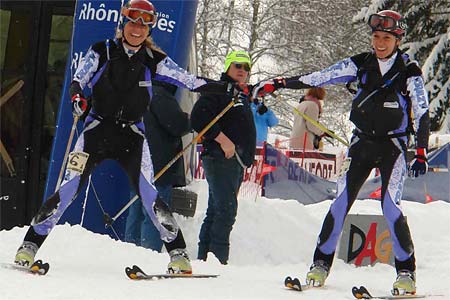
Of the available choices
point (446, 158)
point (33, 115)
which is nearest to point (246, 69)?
point (33, 115)

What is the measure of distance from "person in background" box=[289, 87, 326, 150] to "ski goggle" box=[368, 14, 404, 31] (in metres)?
5.37

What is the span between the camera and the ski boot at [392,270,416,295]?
5.54 m

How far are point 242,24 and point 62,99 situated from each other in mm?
21513

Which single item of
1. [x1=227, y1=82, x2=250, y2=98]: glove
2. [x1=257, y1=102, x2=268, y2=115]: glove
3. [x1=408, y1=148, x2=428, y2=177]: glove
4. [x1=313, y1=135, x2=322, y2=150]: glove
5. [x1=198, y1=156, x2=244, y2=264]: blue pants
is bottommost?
[x1=198, y1=156, x2=244, y2=264]: blue pants

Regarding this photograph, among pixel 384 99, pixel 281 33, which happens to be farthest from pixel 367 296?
pixel 281 33

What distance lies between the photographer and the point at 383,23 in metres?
5.82

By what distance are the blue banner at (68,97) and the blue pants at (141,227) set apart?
1.96 feet

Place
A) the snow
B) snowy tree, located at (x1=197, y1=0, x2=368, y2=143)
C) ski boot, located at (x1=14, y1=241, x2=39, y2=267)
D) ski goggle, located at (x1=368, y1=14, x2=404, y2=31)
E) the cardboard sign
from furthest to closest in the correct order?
snowy tree, located at (x1=197, y1=0, x2=368, y2=143) → the cardboard sign → ski goggle, located at (x1=368, y1=14, x2=404, y2=31) → ski boot, located at (x1=14, y1=241, x2=39, y2=267) → the snow

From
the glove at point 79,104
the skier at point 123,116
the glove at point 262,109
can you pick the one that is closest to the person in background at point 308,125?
the glove at point 262,109

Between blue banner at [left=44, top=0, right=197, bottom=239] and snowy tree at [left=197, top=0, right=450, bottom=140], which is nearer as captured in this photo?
blue banner at [left=44, top=0, right=197, bottom=239]

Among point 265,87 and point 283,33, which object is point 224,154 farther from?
point 283,33

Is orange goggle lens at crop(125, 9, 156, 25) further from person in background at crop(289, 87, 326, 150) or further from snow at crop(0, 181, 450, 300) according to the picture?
person in background at crop(289, 87, 326, 150)

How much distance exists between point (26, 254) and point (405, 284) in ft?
8.34

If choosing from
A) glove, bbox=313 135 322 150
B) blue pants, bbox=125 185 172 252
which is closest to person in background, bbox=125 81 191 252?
blue pants, bbox=125 185 172 252
